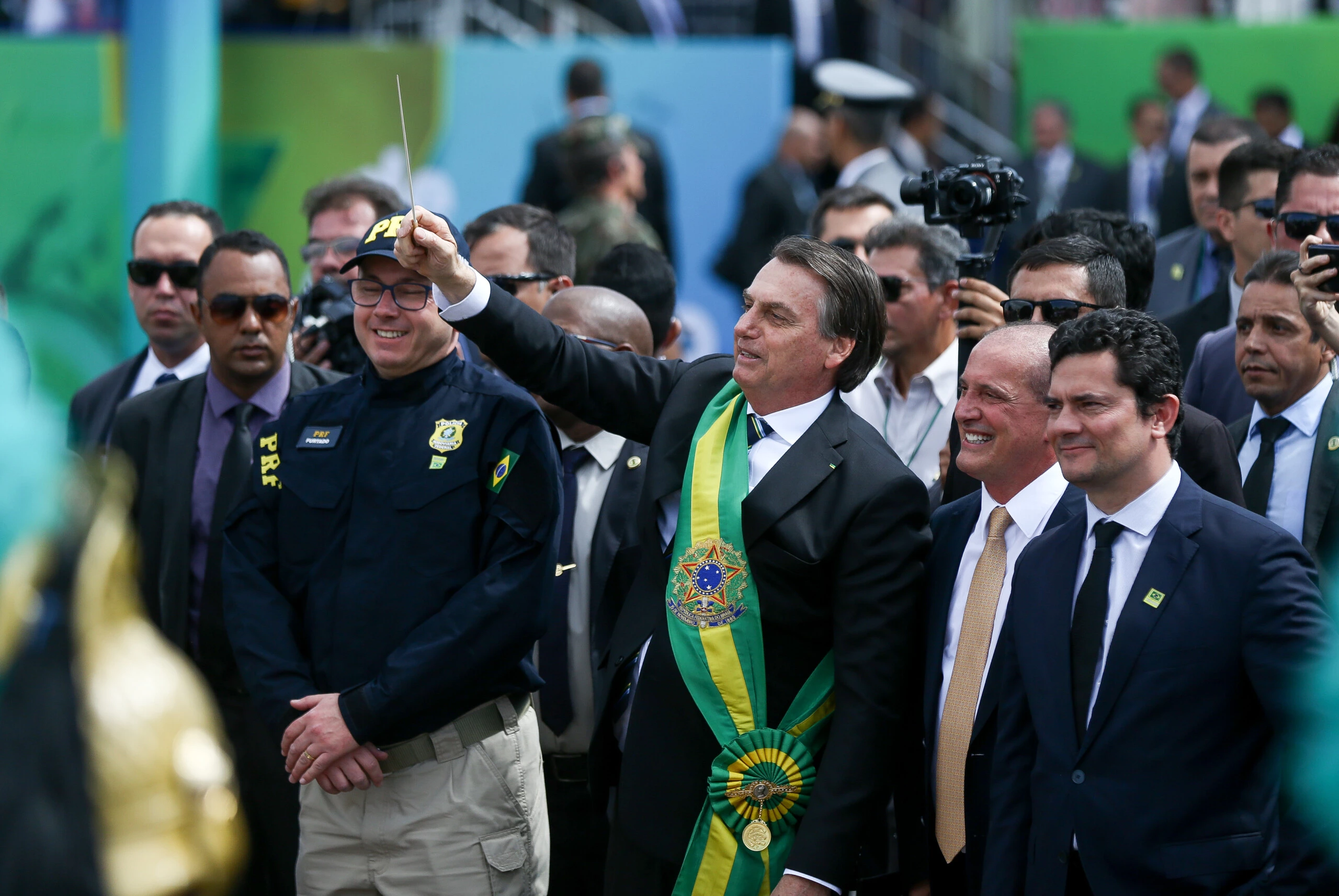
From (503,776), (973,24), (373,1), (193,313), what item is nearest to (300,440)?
(503,776)

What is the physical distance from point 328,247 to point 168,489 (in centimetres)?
159

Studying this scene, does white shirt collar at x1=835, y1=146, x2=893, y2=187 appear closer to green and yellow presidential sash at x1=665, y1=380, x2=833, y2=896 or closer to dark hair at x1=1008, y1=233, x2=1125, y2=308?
dark hair at x1=1008, y1=233, x2=1125, y2=308

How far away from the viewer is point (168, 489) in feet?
15.4

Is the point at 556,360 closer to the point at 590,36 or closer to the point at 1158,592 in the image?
the point at 1158,592

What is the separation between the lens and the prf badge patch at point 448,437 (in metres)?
3.85

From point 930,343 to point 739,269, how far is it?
4.44 metres

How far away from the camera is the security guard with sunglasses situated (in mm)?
3715

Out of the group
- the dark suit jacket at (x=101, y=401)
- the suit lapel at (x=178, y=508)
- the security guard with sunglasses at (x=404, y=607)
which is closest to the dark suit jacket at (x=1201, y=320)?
the security guard with sunglasses at (x=404, y=607)

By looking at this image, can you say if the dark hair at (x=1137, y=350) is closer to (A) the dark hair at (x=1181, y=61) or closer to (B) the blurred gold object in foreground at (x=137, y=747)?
(B) the blurred gold object in foreground at (x=137, y=747)

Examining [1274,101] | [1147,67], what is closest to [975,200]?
[1274,101]

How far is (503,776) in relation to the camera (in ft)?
12.7

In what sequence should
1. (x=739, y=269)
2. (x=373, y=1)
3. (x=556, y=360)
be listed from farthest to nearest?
(x=373, y=1), (x=739, y=269), (x=556, y=360)

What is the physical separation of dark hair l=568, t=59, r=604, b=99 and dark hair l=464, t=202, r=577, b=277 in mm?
4266

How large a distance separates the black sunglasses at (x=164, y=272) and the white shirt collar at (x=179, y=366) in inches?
9.1
